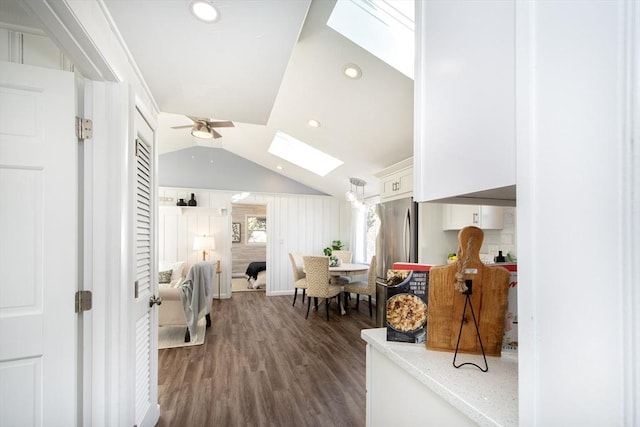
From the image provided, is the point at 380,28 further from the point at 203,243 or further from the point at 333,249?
the point at 203,243

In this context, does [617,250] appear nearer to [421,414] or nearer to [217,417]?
[421,414]

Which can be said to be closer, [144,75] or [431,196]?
[431,196]

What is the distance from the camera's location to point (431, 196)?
2.81ft

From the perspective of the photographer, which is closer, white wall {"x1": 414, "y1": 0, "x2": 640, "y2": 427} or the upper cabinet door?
white wall {"x1": 414, "y1": 0, "x2": 640, "y2": 427}

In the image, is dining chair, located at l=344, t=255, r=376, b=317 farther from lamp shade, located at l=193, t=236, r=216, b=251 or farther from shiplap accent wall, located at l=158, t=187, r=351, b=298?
lamp shade, located at l=193, t=236, r=216, b=251

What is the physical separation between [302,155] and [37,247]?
4.73 m

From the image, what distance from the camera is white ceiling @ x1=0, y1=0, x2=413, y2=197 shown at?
4.27 ft

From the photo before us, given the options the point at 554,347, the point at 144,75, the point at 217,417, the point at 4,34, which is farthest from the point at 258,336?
the point at 554,347

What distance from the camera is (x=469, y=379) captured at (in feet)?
2.65

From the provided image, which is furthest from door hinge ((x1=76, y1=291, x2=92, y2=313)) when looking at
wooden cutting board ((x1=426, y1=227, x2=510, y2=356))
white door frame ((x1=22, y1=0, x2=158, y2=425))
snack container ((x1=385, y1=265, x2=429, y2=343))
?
wooden cutting board ((x1=426, y1=227, x2=510, y2=356))

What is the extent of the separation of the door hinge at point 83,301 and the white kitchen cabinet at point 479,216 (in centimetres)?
316

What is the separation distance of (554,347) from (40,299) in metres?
1.65

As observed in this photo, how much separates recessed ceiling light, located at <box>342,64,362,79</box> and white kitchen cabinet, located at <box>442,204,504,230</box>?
180 centimetres

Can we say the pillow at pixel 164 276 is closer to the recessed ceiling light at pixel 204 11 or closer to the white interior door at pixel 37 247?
the white interior door at pixel 37 247
